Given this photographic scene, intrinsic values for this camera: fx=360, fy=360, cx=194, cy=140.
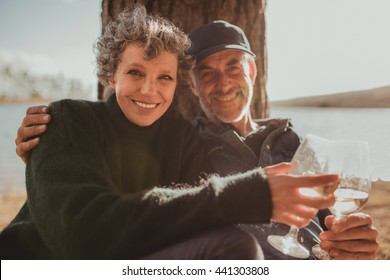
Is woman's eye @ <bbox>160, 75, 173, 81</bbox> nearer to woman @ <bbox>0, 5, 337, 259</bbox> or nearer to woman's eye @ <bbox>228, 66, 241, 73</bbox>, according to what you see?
woman @ <bbox>0, 5, 337, 259</bbox>

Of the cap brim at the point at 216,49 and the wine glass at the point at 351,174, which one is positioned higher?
the cap brim at the point at 216,49

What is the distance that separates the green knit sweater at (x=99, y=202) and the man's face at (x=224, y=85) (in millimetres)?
567

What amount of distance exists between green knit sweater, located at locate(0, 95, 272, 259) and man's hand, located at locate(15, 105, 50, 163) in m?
0.04

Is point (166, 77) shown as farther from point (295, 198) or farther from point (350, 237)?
point (350, 237)

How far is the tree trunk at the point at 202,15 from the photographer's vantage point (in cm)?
209

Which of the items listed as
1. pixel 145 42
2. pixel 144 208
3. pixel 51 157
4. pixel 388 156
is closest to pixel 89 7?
pixel 145 42

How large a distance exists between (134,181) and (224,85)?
72 centimetres

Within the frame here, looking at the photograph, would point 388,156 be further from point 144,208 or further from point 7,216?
point 7,216

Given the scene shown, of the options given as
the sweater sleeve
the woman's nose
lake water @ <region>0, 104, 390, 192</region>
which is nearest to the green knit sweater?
the sweater sleeve

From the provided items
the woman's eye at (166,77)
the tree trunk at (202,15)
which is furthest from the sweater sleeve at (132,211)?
the tree trunk at (202,15)

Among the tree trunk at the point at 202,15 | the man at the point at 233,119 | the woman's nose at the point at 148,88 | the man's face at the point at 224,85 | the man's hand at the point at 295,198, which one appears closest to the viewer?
the man's hand at the point at 295,198

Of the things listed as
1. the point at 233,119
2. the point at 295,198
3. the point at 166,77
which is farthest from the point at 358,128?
the point at 295,198

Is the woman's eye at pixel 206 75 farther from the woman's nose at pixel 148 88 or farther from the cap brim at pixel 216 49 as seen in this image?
the woman's nose at pixel 148 88
